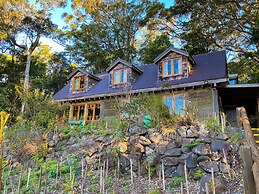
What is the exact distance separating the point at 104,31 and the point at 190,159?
2140cm

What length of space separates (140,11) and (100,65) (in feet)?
24.6

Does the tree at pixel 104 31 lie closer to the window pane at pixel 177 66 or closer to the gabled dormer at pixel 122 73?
the gabled dormer at pixel 122 73

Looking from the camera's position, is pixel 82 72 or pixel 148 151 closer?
pixel 148 151

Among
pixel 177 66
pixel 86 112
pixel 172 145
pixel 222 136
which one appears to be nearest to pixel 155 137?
pixel 172 145

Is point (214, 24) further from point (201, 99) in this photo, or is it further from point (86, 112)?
point (86, 112)

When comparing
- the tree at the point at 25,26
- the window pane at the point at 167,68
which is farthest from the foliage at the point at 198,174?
the tree at the point at 25,26

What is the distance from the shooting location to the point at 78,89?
16766 mm

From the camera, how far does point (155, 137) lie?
816 cm

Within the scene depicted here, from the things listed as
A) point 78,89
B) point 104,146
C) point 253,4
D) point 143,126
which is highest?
point 253,4

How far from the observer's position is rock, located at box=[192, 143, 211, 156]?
6918mm

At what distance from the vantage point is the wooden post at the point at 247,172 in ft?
3.97

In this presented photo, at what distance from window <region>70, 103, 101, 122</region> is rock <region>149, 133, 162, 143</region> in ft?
25.6

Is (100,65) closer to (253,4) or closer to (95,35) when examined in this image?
(95,35)

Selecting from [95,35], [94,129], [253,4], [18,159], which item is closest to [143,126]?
[94,129]
